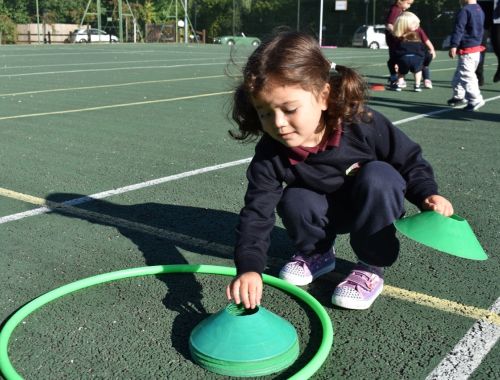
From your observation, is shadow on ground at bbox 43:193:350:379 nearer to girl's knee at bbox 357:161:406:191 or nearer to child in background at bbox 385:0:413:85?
girl's knee at bbox 357:161:406:191

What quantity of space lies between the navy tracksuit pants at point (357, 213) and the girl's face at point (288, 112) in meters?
0.35

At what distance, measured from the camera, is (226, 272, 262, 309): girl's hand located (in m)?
2.39

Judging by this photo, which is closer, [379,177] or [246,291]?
[246,291]

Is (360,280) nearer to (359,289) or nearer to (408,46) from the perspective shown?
(359,289)

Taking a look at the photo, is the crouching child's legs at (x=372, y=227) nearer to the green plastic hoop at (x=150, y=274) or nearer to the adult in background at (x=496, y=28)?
the green plastic hoop at (x=150, y=274)

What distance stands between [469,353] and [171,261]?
1.64m

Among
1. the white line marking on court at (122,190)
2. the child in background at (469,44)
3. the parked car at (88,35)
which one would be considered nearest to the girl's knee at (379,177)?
the white line marking on court at (122,190)

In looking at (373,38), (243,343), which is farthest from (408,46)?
(373,38)

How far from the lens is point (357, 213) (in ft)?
9.58

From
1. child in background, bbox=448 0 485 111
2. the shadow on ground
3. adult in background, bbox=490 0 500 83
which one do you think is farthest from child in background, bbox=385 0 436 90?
the shadow on ground

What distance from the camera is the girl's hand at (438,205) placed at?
2680mm

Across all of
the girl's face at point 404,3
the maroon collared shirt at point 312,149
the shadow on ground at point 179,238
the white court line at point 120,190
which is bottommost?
the shadow on ground at point 179,238

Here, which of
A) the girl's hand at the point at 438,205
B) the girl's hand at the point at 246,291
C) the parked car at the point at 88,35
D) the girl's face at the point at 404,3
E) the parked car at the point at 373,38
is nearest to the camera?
the girl's hand at the point at 246,291

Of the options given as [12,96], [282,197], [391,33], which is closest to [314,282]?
[282,197]
